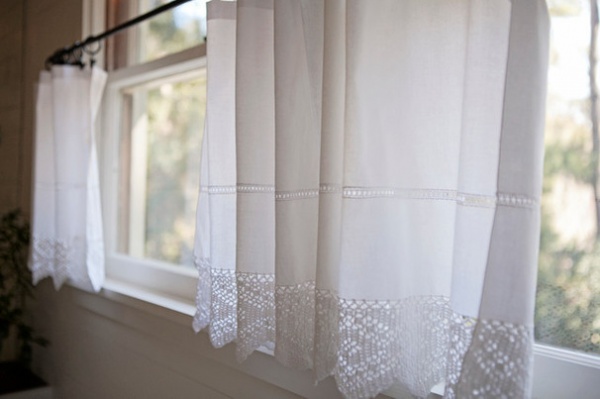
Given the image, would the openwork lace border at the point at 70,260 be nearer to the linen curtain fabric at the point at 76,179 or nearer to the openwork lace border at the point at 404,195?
the linen curtain fabric at the point at 76,179

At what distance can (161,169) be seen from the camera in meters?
1.98

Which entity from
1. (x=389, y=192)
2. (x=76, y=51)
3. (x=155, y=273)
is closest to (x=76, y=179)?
(x=155, y=273)

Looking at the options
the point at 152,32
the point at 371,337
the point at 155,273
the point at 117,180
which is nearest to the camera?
the point at 371,337

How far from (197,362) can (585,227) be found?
3.22 feet

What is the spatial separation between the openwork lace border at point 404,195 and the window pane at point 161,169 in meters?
0.85

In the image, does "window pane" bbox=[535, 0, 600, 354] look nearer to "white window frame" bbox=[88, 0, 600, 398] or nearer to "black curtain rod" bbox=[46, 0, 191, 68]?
"white window frame" bbox=[88, 0, 600, 398]

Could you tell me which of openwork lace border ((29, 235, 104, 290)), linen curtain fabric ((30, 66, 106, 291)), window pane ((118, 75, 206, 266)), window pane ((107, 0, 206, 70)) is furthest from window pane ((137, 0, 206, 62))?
openwork lace border ((29, 235, 104, 290))

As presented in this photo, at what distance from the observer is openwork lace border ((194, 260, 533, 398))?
0.73 metres

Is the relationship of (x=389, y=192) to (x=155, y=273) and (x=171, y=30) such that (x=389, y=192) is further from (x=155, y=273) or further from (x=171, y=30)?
(x=171, y=30)

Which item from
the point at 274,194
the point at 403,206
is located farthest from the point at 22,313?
the point at 403,206

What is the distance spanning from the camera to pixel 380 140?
0.88m

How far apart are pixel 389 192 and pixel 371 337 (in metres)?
0.22

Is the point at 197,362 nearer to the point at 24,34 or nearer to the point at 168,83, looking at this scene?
the point at 168,83

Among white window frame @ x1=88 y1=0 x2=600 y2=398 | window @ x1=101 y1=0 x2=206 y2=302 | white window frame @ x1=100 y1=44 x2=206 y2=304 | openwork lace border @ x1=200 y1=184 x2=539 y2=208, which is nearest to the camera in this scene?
openwork lace border @ x1=200 y1=184 x2=539 y2=208
